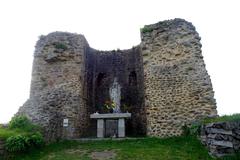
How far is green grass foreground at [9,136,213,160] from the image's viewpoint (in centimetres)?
939

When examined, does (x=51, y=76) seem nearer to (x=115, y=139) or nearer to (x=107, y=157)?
(x=115, y=139)

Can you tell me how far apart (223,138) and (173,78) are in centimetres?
481

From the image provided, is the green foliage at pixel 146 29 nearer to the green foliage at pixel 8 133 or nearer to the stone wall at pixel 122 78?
the stone wall at pixel 122 78

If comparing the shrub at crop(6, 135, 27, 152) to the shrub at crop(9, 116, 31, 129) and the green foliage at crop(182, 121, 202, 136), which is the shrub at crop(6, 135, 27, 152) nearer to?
the shrub at crop(9, 116, 31, 129)

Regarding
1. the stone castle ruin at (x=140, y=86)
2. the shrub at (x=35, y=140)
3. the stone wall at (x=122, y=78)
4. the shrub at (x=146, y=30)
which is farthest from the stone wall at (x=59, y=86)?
the shrub at (x=146, y=30)

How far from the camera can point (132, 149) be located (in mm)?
10422

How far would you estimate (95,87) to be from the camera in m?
17.5

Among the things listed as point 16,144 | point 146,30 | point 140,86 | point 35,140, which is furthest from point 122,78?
point 16,144

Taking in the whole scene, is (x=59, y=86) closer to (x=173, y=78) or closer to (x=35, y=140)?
(x=35, y=140)

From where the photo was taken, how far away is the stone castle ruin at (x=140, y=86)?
41.5 ft

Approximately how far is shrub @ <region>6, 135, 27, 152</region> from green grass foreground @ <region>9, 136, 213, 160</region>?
297 millimetres

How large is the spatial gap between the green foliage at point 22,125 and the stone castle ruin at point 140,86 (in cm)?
55

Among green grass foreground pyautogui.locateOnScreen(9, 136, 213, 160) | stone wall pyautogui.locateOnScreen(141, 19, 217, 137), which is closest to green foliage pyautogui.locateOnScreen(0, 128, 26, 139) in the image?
green grass foreground pyautogui.locateOnScreen(9, 136, 213, 160)

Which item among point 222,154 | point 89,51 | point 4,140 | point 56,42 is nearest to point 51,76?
point 56,42
